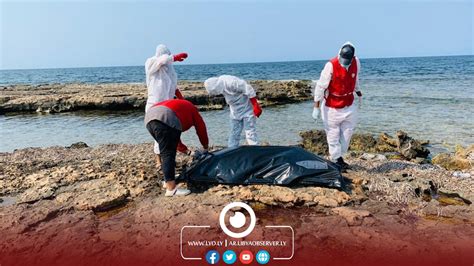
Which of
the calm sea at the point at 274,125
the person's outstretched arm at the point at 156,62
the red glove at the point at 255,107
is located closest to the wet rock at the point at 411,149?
the calm sea at the point at 274,125

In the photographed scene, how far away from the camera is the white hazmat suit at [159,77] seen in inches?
168

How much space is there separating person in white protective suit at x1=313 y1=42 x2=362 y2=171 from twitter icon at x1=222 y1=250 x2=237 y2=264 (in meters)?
2.74

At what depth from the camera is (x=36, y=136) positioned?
34.5ft

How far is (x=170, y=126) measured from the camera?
345 centimetres

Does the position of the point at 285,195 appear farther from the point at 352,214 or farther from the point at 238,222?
the point at 238,222

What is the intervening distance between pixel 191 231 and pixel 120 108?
50.9ft

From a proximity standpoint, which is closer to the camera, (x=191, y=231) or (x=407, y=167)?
(x=191, y=231)

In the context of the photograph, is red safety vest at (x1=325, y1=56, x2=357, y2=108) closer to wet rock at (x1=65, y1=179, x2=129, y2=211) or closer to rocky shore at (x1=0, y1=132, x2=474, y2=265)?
rocky shore at (x1=0, y1=132, x2=474, y2=265)

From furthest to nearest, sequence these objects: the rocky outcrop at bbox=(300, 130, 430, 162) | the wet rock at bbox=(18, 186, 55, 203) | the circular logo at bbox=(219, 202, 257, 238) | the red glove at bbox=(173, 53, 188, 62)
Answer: the rocky outcrop at bbox=(300, 130, 430, 162)
the red glove at bbox=(173, 53, 188, 62)
the wet rock at bbox=(18, 186, 55, 203)
the circular logo at bbox=(219, 202, 257, 238)

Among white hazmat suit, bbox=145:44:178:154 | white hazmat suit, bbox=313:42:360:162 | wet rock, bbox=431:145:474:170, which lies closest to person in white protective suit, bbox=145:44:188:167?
white hazmat suit, bbox=145:44:178:154

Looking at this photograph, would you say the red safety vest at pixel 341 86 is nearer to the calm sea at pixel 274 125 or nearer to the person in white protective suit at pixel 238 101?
the person in white protective suit at pixel 238 101

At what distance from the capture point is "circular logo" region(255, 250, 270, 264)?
2.07m

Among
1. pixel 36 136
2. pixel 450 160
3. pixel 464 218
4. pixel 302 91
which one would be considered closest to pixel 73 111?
pixel 36 136

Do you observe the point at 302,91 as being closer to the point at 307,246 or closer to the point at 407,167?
the point at 407,167
